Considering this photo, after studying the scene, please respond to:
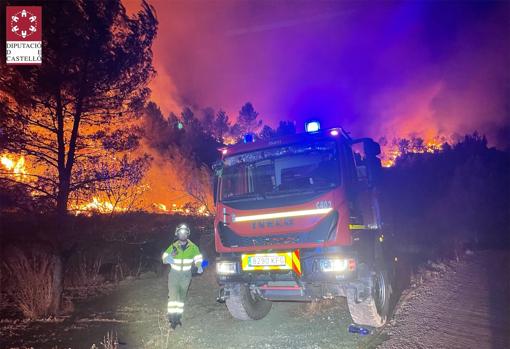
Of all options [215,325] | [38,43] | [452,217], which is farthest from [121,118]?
[452,217]

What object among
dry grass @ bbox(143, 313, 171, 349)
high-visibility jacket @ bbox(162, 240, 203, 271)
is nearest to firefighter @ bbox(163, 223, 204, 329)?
high-visibility jacket @ bbox(162, 240, 203, 271)

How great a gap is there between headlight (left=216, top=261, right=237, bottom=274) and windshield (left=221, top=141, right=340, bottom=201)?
1.00 metres

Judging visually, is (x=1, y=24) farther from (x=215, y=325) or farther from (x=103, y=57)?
(x=215, y=325)

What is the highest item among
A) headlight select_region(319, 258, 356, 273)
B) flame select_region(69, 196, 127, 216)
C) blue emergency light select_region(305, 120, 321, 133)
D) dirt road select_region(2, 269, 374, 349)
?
blue emergency light select_region(305, 120, 321, 133)

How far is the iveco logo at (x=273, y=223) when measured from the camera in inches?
200

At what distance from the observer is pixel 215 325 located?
20.4 ft

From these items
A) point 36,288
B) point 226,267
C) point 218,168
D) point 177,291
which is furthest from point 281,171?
point 36,288

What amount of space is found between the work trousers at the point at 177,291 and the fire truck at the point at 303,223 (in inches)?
34.6

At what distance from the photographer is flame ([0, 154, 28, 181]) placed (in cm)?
1095

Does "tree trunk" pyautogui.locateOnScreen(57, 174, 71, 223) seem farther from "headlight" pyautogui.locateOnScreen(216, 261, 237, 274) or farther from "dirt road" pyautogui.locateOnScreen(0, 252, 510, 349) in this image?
"headlight" pyautogui.locateOnScreen(216, 261, 237, 274)

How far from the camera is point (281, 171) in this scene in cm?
577

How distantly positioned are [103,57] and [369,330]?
36.7 feet

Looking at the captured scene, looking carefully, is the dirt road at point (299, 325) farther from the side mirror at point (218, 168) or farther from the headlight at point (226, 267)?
the side mirror at point (218, 168)

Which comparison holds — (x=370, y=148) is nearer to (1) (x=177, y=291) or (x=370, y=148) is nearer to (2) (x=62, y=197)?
(1) (x=177, y=291)
